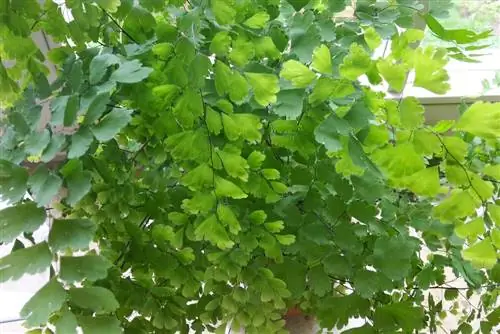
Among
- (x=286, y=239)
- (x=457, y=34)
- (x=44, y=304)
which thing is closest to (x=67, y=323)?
(x=44, y=304)

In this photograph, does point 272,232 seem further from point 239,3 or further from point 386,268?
point 239,3

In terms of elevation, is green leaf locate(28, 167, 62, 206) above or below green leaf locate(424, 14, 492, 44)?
below

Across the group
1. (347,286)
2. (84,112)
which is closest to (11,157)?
(84,112)

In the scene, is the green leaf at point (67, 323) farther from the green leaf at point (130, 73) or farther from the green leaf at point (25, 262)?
the green leaf at point (130, 73)

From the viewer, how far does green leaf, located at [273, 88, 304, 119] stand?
522 mm

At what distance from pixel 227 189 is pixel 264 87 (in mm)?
107

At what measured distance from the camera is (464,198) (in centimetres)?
50

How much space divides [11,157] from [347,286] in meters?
0.42

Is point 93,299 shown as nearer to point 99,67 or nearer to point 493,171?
point 99,67

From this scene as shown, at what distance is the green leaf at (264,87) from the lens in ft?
1.69

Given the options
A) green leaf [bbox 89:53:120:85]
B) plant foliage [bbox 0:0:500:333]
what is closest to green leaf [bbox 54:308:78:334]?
plant foliage [bbox 0:0:500:333]

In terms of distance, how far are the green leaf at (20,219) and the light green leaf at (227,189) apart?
6.3 inches

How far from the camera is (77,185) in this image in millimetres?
451

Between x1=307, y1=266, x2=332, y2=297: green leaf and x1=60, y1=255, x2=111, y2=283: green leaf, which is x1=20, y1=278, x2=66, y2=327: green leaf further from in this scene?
x1=307, y1=266, x2=332, y2=297: green leaf
